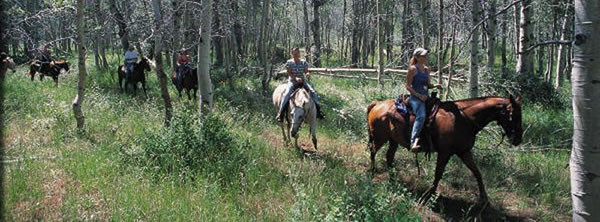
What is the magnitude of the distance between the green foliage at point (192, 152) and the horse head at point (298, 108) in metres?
1.36

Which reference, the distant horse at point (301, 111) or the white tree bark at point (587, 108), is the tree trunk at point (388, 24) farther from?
the white tree bark at point (587, 108)

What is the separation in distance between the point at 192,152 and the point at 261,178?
3.91ft

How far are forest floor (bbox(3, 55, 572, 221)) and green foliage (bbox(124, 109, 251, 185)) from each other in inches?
6.0

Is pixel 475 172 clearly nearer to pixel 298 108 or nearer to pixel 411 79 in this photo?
pixel 411 79

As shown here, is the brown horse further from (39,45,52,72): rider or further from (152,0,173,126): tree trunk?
(39,45,52,72): rider

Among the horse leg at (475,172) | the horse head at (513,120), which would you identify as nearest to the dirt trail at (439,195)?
the horse leg at (475,172)

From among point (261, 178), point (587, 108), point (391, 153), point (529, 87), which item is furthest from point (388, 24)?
point (587, 108)

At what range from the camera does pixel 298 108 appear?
836cm

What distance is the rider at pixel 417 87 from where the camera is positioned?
659 cm

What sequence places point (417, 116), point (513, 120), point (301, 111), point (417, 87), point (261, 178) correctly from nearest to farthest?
point (513, 120), point (261, 178), point (417, 116), point (417, 87), point (301, 111)

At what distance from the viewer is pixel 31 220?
4.42 m

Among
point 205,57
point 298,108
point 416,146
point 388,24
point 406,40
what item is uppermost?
point 388,24

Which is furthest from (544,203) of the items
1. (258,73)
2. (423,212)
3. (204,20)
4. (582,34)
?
(258,73)

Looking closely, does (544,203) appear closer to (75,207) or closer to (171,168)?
(171,168)
